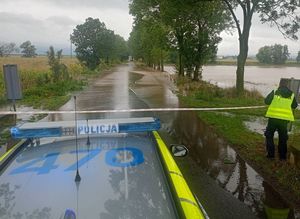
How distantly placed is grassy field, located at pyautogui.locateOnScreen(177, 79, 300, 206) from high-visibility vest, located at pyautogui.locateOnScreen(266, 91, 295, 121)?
62cm

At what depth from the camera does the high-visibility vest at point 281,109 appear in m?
7.32

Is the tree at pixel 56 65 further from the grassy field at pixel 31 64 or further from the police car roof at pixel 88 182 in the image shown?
the police car roof at pixel 88 182

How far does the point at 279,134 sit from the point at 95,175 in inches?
216

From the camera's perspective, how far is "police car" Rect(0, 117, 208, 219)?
2539 millimetres

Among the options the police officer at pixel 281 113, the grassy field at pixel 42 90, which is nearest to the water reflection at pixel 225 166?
the police officer at pixel 281 113

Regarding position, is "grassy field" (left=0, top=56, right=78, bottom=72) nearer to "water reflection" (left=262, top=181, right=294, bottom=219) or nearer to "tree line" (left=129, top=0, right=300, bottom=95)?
"tree line" (left=129, top=0, right=300, bottom=95)

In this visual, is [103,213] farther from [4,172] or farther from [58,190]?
[4,172]

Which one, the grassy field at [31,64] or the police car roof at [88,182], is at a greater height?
the police car roof at [88,182]

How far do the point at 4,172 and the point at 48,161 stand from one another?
390 mm

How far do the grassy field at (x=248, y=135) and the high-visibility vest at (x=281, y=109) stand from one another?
2.04 feet

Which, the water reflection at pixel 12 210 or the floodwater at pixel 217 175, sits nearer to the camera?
the water reflection at pixel 12 210

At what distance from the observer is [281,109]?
7.36 meters

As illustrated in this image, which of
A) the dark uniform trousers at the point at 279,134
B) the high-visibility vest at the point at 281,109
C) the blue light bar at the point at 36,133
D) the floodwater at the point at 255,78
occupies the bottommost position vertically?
the floodwater at the point at 255,78

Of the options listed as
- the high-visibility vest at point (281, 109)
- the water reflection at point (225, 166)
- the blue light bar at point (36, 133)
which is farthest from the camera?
the high-visibility vest at point (281, 109)
